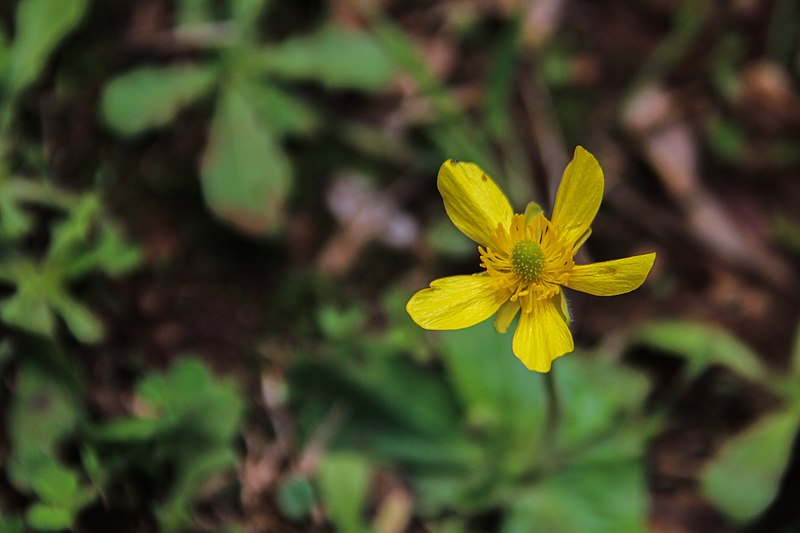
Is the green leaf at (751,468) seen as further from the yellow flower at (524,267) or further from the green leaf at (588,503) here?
the yellow flower at (524,267)

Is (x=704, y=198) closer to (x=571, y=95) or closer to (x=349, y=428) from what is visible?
(x=571, y=95)

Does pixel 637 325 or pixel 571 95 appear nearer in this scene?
pixel 637 325

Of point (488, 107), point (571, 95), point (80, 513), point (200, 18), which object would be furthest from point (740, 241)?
point (80, 513)

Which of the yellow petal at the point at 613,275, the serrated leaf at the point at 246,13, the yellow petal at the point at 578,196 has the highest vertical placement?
the serrated leaf at the point at 246,13

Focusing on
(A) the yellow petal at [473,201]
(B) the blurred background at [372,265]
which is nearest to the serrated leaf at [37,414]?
(B) the blurred background at [372,265]

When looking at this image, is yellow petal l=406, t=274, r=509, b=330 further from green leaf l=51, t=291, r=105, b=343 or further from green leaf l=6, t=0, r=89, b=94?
green leaf l=6, t=0, r=89, b=94

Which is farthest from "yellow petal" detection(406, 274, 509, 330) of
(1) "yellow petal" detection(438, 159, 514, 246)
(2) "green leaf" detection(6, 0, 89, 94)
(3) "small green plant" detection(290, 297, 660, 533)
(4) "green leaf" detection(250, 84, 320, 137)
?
(2) "green leaf" detection(6, 0, 89, 94)

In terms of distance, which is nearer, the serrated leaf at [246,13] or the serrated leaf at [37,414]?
the serrated leaf at [37,414]
